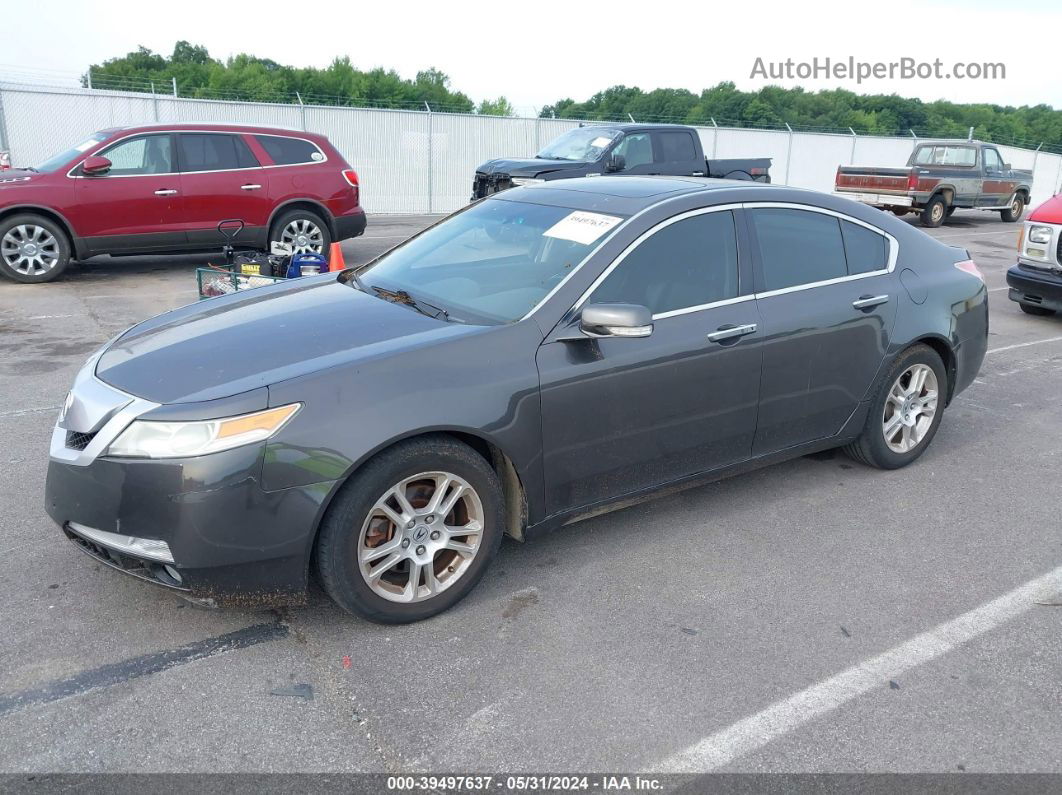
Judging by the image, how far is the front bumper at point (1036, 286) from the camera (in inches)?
364

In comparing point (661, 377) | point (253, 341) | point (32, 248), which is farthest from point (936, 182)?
point (253, 341)

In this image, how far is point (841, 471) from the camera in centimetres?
514

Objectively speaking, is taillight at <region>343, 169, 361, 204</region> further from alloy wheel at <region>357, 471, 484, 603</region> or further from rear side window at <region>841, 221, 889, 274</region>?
alloy wheel at <region>357, 471, 484, 603</region>

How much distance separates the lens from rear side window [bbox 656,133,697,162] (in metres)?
14.6

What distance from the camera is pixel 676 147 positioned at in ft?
48.4

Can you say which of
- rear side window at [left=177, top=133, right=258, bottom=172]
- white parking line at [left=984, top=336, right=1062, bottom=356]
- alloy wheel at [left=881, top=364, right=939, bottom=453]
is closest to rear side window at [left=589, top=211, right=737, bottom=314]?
alloy wheel at [left=881, top=364, right=939, bottom=453]

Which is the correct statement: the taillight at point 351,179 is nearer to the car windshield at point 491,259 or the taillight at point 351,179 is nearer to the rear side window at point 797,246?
the car windshield at point 491,259

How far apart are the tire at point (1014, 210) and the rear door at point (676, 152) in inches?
481

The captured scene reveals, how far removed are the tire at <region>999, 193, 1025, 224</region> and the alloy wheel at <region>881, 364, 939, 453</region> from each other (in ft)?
67.5

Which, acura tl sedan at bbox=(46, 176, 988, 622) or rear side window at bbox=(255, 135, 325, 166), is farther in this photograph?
rear side window at bbox=(255, 135, 325, 166)

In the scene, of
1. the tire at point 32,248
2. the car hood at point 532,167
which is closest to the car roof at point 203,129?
the tire at point 32,248

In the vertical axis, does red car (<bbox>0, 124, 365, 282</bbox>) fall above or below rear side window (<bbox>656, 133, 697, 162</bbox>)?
below

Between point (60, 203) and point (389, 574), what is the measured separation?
28.5 feet

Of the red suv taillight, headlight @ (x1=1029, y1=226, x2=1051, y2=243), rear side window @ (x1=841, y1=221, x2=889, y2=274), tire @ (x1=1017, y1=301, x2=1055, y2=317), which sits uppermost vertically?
the red suv taillight
